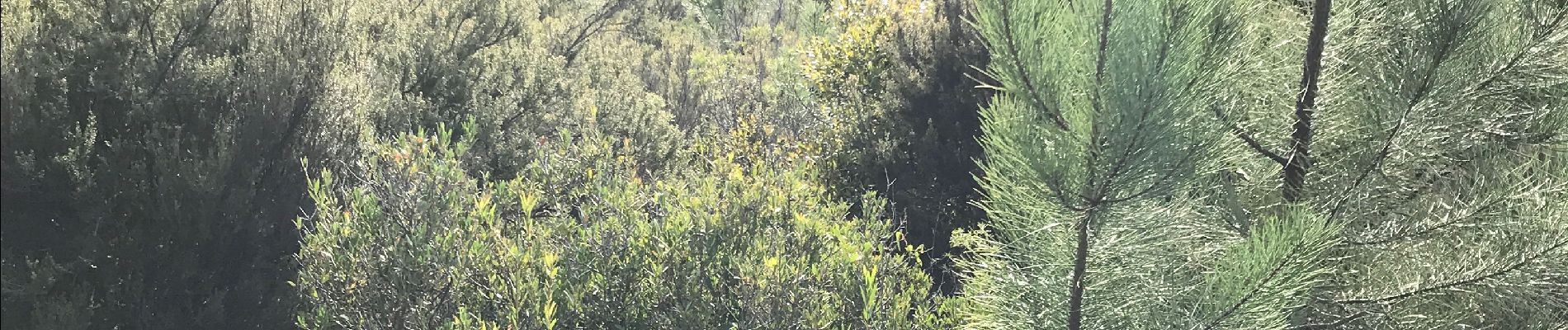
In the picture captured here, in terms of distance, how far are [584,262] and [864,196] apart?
1.52 metres

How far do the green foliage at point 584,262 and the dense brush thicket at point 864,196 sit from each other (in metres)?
0.02

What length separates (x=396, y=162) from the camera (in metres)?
4.51

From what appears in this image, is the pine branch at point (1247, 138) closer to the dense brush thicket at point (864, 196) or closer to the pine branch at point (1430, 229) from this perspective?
the dense brush thicket at point (864, 196)

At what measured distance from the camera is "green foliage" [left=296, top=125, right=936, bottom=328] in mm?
4352

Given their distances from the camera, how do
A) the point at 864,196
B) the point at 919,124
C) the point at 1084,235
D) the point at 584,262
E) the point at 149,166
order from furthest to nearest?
1. the point at 919,124
2. the point at 864,196
3. the point at 149,166
4. the point at 584,262
5. the point at 1084,235

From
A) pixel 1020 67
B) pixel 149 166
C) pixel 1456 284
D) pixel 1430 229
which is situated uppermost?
pixel 1020 67

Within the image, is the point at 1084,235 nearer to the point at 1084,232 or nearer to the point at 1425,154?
the point at 1084,232

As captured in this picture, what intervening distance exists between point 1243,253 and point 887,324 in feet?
6.03

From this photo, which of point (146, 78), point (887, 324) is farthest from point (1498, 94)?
point (146, 78)

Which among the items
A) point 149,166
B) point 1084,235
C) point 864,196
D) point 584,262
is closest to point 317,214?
point 149,166

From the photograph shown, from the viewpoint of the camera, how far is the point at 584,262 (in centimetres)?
466

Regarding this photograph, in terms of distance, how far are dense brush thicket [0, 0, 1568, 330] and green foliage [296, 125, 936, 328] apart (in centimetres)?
2

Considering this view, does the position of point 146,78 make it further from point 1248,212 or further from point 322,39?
point 1248,212

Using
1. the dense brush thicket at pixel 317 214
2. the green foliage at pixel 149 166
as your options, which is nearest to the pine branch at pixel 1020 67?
the dense brush thicket at pixel 317 214
